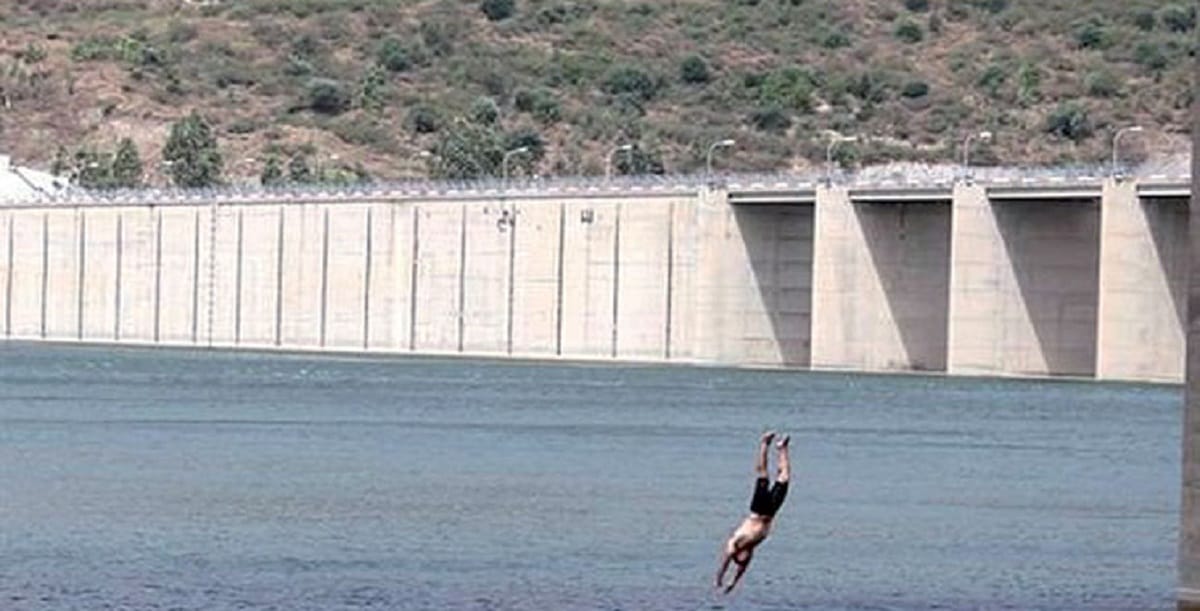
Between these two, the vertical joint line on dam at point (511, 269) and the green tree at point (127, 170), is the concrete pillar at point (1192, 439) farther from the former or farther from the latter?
the green tree at point (127, 170)

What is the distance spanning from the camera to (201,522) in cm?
5522

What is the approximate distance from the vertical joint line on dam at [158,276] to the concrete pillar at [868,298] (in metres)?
29.1

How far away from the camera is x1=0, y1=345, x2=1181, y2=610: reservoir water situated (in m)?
46.1

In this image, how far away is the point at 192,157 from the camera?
17562 cm

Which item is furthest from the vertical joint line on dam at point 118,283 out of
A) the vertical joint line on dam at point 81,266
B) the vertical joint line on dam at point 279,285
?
the vertical joint line on dam at point 279,285

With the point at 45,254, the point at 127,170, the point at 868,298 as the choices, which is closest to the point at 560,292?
the point at 868,298

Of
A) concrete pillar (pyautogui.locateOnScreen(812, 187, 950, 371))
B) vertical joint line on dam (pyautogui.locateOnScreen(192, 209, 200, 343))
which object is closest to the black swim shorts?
concrete pillar (pyautogui.locateOnScreen(812, 187, 950, 371))

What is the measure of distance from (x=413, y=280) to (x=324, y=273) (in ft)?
15.0

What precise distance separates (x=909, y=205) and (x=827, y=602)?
73.9m

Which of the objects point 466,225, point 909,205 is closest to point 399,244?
point 466,225

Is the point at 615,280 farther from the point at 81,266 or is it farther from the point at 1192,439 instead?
the point at 1192,439

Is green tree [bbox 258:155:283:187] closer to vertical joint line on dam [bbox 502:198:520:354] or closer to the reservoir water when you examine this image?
vertical joint line on dam [bbox 502:198:520:354]

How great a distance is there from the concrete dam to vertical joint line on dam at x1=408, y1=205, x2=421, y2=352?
69 millimetres

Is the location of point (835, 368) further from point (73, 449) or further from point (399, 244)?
point (73, 449)
